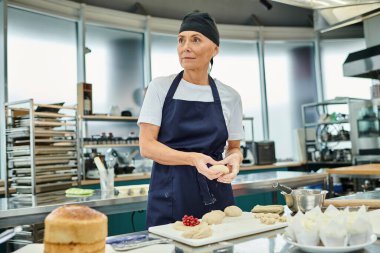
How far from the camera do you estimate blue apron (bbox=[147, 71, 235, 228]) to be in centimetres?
157

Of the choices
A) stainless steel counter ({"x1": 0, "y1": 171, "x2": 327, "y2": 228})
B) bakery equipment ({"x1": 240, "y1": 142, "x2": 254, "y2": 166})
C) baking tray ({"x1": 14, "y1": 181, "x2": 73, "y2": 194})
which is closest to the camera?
stainless steel counter ({"x1": 0, "y1": 171, "x2": 327, "y2": 228})

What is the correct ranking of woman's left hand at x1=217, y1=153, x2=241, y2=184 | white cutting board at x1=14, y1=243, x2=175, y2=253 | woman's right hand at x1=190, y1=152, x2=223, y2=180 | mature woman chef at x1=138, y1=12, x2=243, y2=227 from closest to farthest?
white cutting board at x1=14, y1=243, x2=175, y2=253 < woman's right hand at x1=190, y1=152, x2=223, y2=180 < woman's left hand at x1=217, y1=153, x2=241, y2=184 < mature woman chef at x1=138, y1=12, x2=243, y2=227

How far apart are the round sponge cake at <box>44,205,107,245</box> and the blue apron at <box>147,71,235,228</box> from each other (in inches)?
29.0

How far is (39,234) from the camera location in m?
2.64

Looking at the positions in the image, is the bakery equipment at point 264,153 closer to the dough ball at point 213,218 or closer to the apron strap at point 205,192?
the apron strap at point 205,192

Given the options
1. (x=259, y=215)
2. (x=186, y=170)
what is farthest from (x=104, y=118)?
(x=259, y=215)

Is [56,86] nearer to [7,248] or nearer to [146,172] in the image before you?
[146,172]

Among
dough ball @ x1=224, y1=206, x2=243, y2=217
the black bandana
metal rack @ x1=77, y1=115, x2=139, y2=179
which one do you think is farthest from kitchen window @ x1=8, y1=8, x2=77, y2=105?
dough ball @ x1=224, y1=206, x2=243, y2=217

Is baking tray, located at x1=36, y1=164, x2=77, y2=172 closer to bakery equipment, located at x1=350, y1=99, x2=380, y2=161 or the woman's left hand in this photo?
the woman's left hand

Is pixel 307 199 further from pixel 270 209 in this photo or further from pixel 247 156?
pixel 247 156

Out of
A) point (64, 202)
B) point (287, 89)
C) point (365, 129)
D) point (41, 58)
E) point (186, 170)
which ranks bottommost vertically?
point (64, 202)

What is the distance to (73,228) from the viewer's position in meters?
0.80

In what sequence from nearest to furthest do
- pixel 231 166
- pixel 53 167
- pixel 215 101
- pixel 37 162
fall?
pixel 231 166 → pixel 215 101 → pixel 37 162 → pixel 53 167

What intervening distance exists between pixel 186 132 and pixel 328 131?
17.5ft
